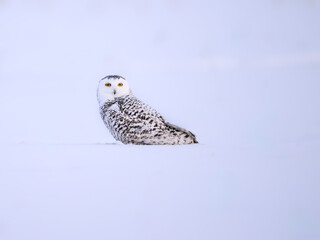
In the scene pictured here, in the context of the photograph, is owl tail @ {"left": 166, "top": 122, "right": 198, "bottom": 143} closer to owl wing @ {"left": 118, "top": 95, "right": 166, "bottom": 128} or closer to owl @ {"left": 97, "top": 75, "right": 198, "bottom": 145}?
owl @ {"left": 97, "top": 75, "right": 198, "bottom": 145}

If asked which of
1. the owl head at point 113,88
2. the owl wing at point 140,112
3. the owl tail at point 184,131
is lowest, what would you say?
the owl tail at point 184,131

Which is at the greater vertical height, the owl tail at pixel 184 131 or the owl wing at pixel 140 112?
the owl wing at pixel 140 112

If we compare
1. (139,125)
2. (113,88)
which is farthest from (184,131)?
(113,88)

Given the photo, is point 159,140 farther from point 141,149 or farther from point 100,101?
point 100,101

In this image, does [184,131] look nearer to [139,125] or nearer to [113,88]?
[139,125]

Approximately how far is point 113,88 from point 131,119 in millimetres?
549

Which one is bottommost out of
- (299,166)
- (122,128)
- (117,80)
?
(299,166)

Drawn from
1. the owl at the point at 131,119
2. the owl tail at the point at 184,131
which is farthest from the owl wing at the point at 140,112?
the owl tail at the point at 184,131

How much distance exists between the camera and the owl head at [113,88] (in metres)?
5.55

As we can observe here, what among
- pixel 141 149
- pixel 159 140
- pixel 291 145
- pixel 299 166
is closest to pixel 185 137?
pixel 159 140

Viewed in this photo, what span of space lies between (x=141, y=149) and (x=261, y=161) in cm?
115

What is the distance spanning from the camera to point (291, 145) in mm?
4715

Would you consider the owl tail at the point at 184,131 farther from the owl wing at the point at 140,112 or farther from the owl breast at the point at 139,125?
the owl wing at the point at 140,112

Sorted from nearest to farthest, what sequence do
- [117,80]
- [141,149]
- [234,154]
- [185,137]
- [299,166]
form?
1. [299,166]
2. [234,154]
3. [141,149]
4. [185,137]
5. [117,80]
